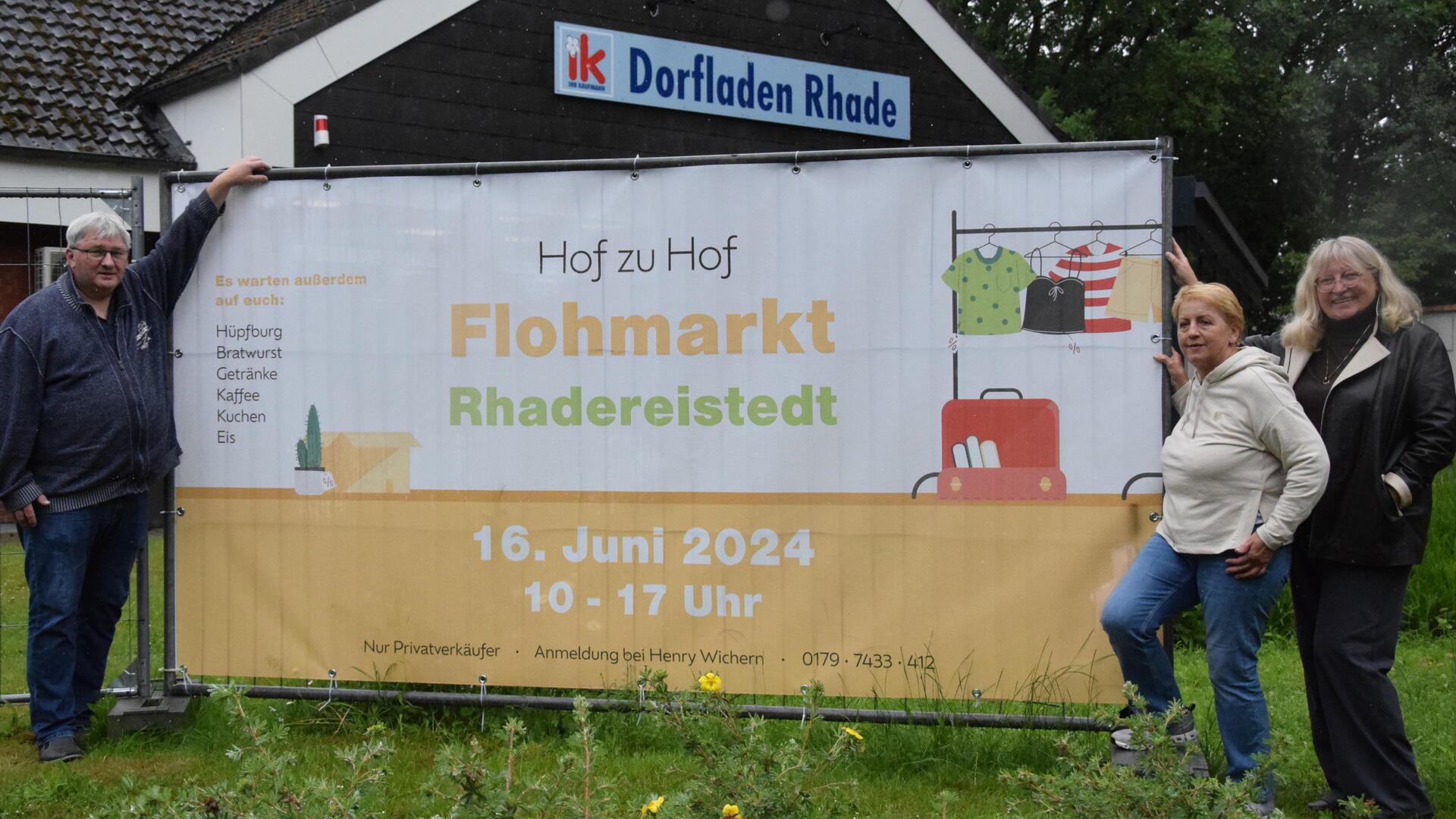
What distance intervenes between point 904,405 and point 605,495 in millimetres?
1149

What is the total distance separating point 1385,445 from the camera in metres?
4.25

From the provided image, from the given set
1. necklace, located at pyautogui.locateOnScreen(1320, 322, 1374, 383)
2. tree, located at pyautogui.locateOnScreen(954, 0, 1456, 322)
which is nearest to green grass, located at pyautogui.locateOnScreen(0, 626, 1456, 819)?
necklace, located at pyautogui.locateOnScreen(1320, 322, 1374, 383)

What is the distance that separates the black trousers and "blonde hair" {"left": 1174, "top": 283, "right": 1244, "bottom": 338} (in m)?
0.81

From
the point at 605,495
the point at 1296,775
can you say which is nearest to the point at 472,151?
the point at 605,495

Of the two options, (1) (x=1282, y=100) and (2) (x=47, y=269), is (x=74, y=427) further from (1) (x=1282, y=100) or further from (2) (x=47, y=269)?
(1) (x=1282, y=100)

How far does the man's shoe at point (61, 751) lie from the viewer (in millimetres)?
5016

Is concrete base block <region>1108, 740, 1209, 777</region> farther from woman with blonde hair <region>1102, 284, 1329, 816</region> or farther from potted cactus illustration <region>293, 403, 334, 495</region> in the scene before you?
potted cactus illustration <region>293, 403, 334, 495</region>

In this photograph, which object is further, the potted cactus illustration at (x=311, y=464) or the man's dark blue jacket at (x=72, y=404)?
the potted cactus illustration at (x=311, y=464)

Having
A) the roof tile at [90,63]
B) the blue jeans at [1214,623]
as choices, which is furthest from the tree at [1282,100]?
the blue jeans at [1214,623]

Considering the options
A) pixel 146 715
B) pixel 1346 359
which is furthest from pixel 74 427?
pixel 1346 359

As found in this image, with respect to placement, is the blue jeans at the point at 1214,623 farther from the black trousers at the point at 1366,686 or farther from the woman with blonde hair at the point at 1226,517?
the black trousers at the point at 1366,686

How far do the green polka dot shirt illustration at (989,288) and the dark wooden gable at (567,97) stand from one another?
10.2 m

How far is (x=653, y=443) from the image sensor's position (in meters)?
5.00

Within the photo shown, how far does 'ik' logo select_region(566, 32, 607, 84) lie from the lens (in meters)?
15.6
